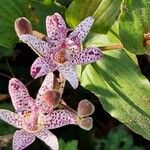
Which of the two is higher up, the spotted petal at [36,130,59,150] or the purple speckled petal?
the purple speckled petal

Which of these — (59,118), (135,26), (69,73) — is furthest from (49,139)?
(135,26)

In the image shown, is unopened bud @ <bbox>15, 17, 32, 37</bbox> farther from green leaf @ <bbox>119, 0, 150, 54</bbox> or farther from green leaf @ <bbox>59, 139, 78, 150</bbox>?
green leaf @ <bbox>59, 139, 78, 150</bbox>

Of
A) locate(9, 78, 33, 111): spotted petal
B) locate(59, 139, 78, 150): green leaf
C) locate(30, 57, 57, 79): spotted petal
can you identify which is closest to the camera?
locate(30, 57, 57, 79): spotted petal

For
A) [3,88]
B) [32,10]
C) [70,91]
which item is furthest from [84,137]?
[32,10]

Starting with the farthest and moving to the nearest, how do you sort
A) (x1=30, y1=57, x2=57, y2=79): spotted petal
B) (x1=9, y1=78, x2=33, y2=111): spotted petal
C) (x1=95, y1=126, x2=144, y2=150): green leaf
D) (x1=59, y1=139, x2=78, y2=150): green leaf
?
(x1=95, y1=126, x2=144, y2=150): green leaf, (x1=59, y1=139, x2=78, y2=150): green leaf, (x1=9, y1=78, x2=33, y2=111): spotted petal, (x1=30, y1=57, x2=57, y2=79): spotted petal

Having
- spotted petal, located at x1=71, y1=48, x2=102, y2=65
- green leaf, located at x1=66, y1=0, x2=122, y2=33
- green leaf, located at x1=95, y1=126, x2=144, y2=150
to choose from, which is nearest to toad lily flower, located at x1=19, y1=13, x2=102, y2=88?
spotted petal, located at x1=71, y1=48, x2=102, y2=65

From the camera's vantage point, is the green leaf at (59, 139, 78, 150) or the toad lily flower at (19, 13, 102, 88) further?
the green leaf at (59, 139, 78, 150)

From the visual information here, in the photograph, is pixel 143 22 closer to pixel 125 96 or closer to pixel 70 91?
pixel 125 96

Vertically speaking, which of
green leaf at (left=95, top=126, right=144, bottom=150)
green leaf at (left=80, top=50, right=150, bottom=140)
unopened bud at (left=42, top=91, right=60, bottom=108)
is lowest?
green leaf at (left=95, top=126, right=144, bottom=150)
